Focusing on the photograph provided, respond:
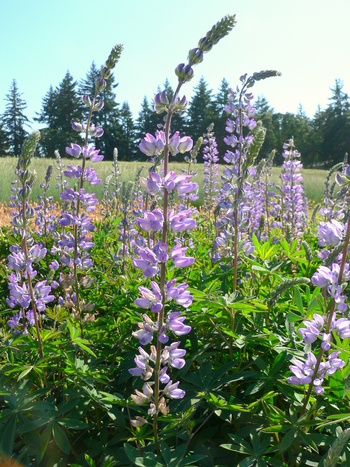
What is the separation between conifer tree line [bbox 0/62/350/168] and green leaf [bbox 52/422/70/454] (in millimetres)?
56888

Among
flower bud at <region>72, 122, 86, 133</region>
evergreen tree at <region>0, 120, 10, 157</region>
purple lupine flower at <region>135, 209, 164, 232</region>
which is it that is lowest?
purple lupine flower at <region>135, 209, 164, 232</region>

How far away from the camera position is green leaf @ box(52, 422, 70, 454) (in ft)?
5.20

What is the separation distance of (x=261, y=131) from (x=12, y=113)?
69.6 metres

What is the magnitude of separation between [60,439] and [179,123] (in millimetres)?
62474

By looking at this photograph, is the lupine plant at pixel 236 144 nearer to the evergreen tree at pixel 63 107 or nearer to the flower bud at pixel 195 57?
the flower bud at pixel 195 57

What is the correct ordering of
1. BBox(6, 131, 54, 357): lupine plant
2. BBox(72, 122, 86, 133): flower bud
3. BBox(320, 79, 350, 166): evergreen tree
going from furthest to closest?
1. BBox(320, 79, 350, 166): evergreen tree
2. BBox(72, 122, 86, 133): flower bud
3. BBox(6, 131, 54, 357): lupine plant

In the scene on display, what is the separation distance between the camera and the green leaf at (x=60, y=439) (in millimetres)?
1584

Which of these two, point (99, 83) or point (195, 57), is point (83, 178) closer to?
point (99, 83)

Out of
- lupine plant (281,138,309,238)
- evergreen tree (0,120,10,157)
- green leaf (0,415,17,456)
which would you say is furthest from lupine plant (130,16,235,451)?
evergreen tree (0,120,10,157)

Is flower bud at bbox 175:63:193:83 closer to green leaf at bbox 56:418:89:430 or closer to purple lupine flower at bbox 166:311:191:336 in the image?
purple lupine flower at bbox 166:311:191:336

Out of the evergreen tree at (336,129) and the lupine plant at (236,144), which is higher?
the evergreen tree at (336,129)

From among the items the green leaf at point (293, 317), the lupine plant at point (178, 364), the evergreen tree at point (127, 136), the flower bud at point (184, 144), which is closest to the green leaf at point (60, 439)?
the lupine plant at point (178, 364)

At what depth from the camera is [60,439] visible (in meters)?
1.60

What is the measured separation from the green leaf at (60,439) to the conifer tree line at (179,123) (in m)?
56.9
